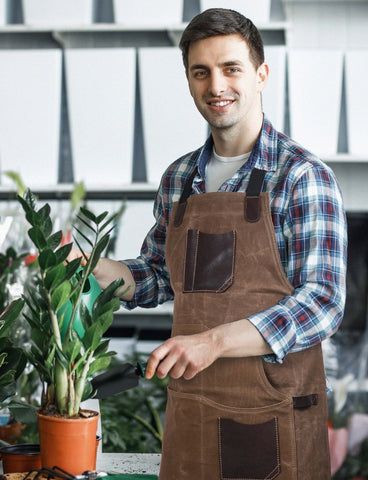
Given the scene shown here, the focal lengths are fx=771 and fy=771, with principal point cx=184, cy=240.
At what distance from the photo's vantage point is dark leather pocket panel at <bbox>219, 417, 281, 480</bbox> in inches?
54.9

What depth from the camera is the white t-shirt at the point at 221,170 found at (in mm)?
1625

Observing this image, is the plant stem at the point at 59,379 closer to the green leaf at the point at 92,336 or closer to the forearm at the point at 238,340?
the green leaf at the point at 92,336

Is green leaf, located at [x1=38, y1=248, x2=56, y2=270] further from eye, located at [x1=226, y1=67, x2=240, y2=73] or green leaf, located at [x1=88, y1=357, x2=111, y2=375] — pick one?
eye, located at [x1=226, y1=67, x2=240, y2=73]

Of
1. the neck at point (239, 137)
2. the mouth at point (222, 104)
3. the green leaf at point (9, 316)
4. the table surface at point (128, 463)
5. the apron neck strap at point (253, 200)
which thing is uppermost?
the mouth at point (222, 104)

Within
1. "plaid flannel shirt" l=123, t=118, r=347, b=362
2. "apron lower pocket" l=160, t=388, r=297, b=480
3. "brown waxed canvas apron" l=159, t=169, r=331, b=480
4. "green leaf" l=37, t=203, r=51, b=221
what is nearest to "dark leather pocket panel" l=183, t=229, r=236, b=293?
"brown waxed canvas apron" l=159, t=169, r=331, b=480

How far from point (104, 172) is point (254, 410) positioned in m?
1.59

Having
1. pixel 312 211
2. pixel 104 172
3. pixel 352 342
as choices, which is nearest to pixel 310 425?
pixel 312 211

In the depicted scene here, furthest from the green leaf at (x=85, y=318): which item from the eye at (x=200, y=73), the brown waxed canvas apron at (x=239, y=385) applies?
the eye at (x=200, y=73)

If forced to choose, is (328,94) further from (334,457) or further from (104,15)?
(334,457)

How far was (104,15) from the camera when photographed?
9.81ft

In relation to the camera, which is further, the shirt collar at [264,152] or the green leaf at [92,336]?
the shirt collar at [264,152]

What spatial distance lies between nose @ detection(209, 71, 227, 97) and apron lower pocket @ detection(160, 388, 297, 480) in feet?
1.95

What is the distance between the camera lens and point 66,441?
1215 millimetres

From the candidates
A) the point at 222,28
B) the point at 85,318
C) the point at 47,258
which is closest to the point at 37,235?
the point at 47,258
